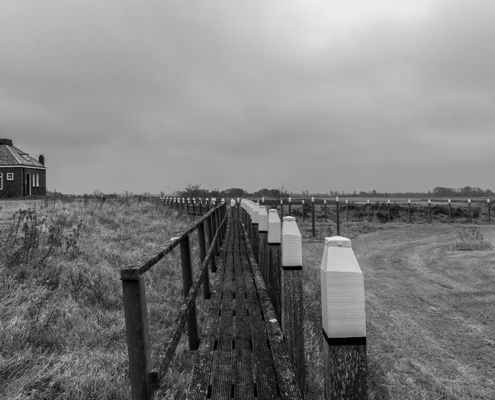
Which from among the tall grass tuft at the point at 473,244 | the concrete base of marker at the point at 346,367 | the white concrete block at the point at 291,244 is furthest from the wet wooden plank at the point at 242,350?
the tall grass tuft at the point at 473,244

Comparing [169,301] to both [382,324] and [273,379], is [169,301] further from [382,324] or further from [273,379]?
[382,324]

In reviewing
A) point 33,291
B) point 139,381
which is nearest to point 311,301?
point 33,291

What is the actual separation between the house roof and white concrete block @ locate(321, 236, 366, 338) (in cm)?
4589

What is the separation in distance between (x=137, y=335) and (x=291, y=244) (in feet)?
5.36

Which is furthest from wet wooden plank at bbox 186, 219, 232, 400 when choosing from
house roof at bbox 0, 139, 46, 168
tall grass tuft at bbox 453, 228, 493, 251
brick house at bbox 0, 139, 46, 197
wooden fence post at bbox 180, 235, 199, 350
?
house roof at bbox 0, 139, 46, 168

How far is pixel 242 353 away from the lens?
3014 millimetres

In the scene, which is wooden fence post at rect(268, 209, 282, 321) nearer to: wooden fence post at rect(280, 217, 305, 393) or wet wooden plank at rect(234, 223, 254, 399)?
wet wooden plank at rect(234, 223, 254, 399)

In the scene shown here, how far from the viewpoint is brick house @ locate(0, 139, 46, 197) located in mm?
38938

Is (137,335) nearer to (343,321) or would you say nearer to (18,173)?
(343,321)

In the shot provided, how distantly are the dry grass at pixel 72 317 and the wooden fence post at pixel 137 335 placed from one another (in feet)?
0.31

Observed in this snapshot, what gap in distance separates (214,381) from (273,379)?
42 centimetres

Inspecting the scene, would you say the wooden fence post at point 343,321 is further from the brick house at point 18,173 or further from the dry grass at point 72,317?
the brick house at point 18,173

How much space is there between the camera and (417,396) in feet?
16.0

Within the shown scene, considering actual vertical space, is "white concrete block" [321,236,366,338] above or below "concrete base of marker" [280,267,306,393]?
above
